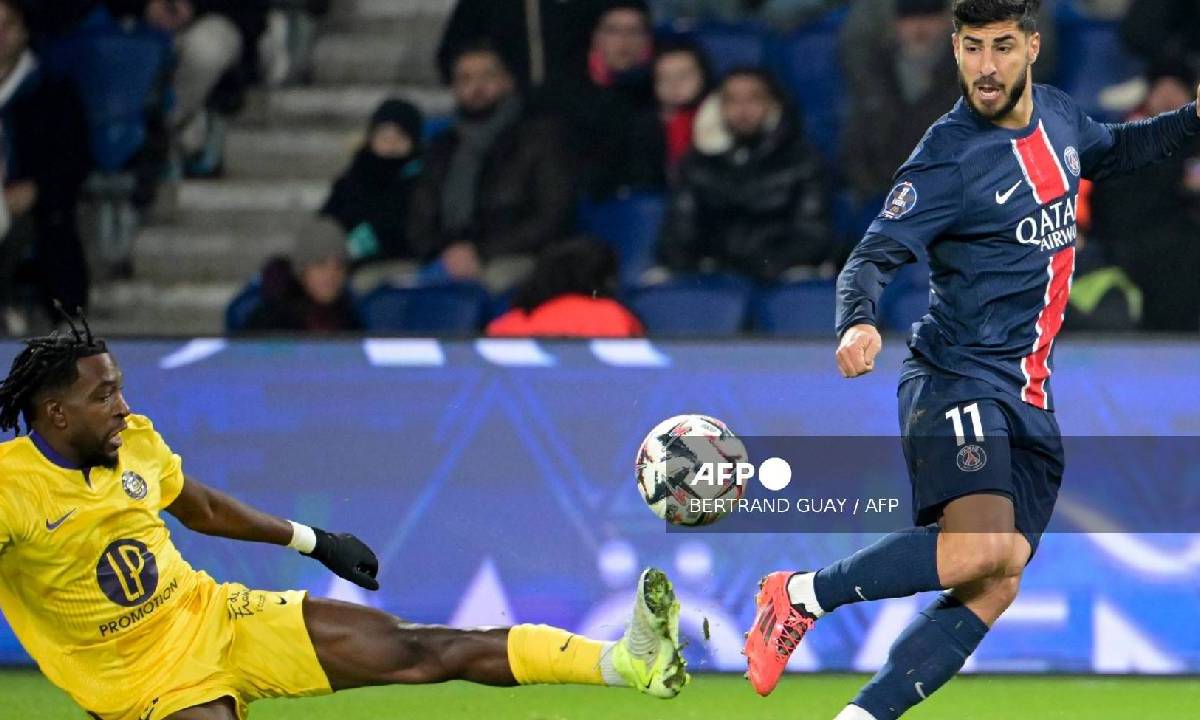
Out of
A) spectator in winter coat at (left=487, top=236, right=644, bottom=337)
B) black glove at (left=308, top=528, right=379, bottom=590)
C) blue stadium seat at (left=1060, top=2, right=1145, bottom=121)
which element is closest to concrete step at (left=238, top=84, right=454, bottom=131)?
spectator in winter coat at (left=487, top=236, right=644, bottom=337)

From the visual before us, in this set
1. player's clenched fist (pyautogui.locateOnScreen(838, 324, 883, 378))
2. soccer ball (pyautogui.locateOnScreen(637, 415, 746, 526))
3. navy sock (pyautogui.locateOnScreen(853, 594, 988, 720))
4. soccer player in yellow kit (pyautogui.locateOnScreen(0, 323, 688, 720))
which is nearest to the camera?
player's clenched fist (pyautogui.locateOnScreen(838, 324, 883, 378))

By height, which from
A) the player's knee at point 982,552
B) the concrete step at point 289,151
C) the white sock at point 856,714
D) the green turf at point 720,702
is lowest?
the green turf at point 720,702

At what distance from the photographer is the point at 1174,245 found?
257 inches

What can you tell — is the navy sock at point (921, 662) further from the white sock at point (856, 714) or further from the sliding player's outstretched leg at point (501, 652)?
the sliding player's outstretched leg at point (501, 652)

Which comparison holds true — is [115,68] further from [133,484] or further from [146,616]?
[146,616]

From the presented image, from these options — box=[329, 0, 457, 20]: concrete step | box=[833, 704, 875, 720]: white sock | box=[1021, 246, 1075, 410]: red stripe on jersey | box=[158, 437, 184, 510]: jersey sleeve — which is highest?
box=[329, 0, 457, 20]: concrete step

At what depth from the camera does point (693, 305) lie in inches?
260

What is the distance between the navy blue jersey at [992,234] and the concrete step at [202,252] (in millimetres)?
3325

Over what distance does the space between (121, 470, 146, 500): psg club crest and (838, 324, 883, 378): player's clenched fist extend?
1686mm

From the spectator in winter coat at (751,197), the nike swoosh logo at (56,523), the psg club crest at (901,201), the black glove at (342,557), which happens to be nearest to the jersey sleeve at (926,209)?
the psg club crest at (901,201)

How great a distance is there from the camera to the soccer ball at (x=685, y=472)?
494 centimetres

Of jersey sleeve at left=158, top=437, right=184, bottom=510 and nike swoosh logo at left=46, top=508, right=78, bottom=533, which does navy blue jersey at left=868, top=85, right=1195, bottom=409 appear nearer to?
jersey sleeve at left=158, top=437, right=184, bottom=510

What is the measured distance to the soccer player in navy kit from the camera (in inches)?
166

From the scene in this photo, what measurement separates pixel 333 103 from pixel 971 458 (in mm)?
4136
